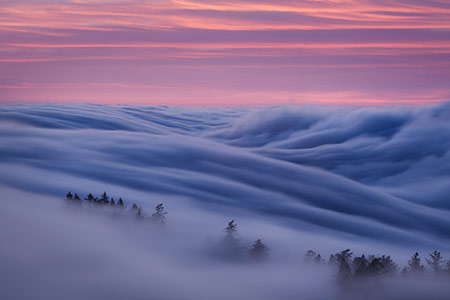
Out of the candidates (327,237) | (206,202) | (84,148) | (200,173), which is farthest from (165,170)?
(327,237)

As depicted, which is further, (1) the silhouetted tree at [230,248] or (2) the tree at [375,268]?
(1) the silhouetted tree at [230,248]

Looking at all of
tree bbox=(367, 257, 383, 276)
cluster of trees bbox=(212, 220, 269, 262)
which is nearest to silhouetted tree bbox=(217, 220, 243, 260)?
cluster of trees bbox=(212, 220, 269, 262)

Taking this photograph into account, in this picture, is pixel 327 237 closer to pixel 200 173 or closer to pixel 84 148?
pixel 200 173

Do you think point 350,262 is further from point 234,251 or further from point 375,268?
point 234,251

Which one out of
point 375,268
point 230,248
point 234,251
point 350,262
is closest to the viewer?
point 375,268

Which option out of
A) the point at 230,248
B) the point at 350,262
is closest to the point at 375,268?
the point at 350,262

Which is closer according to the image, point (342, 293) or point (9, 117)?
point (342, 293)

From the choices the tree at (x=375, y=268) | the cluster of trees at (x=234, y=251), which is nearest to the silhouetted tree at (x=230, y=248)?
the cluster of trees at (x=234, y=251)

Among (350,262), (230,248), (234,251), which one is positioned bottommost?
(350,262)

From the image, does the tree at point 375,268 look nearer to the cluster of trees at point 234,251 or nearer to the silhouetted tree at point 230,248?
the silhouetted tree at point 230,248

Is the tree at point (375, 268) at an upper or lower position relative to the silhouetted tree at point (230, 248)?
lower

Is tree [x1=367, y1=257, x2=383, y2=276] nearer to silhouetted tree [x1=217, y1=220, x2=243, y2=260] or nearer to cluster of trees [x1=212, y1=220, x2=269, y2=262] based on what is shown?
silhouetted tree [x1=217, y1=220, x2=243, y2=260]
